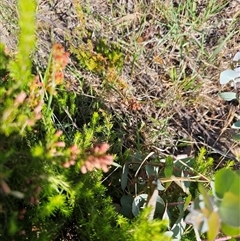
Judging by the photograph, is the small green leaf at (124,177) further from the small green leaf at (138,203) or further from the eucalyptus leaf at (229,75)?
the eucalyptus leaf at (229,75)

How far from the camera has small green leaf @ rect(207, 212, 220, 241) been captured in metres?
0.97

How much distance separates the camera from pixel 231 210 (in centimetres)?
101

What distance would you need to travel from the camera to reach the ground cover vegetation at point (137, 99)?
4.46ft

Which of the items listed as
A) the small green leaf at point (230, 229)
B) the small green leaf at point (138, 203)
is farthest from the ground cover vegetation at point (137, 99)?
the small green leaf at point (230, 229)

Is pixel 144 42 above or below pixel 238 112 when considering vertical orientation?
above

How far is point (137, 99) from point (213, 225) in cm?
98

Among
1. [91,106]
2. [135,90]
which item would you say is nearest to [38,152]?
[91,106]

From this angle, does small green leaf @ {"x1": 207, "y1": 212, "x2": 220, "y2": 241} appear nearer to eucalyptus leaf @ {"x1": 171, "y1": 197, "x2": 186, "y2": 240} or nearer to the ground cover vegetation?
the ground cover vegetation

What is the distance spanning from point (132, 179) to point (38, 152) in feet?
2.10

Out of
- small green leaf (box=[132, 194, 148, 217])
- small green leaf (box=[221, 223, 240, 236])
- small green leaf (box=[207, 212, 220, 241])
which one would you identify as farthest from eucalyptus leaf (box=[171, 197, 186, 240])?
small green leaf (box=[207, 212, 220, 241])

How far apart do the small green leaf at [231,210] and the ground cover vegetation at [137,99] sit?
26 centimetres

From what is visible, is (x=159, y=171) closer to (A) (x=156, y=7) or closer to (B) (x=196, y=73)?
(B) (x=196, y=73)

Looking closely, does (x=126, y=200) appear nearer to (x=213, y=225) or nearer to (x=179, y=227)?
(x=179, y=227)

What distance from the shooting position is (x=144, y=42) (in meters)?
1.96
